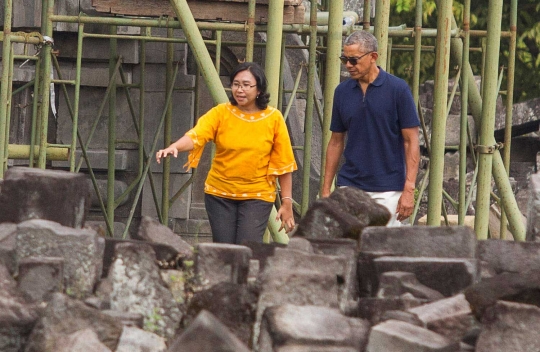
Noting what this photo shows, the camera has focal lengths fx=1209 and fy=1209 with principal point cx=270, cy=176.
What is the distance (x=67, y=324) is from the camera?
4328 millimetres

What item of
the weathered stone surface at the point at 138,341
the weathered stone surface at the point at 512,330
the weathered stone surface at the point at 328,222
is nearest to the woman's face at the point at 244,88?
the weathered stone surface at the point at 328,222

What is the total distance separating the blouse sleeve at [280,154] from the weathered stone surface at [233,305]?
192 centimetres

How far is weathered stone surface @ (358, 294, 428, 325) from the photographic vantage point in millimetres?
4523

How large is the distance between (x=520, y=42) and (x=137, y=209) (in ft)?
36.8

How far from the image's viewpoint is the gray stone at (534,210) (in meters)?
5.40

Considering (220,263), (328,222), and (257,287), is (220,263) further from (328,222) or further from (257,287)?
(328,222)

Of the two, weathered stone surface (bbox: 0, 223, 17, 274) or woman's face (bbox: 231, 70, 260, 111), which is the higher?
woman's face (bbox: 231, 70, 260, 111)

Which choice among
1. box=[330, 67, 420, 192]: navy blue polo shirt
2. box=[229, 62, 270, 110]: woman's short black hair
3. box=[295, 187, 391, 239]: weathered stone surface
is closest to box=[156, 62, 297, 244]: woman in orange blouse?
box=[229, 62, 270, 110]: woman's short black hair

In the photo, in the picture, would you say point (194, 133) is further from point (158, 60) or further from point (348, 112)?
point (158, 60)

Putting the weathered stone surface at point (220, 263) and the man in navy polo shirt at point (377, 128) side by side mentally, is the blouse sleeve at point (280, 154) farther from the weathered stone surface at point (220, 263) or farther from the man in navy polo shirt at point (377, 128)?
the weathered stone surface at point (220, 263)

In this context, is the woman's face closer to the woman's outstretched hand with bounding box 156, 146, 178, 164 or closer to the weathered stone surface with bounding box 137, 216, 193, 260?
the woman's outstretched hand with bounding box 156, 146, 178, 164

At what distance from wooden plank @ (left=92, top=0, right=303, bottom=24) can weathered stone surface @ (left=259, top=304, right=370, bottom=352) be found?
4.22 meters

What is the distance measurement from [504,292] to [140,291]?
1.39 meters

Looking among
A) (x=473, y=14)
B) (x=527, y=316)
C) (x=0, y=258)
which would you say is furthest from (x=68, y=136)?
(x=473, y=14)
